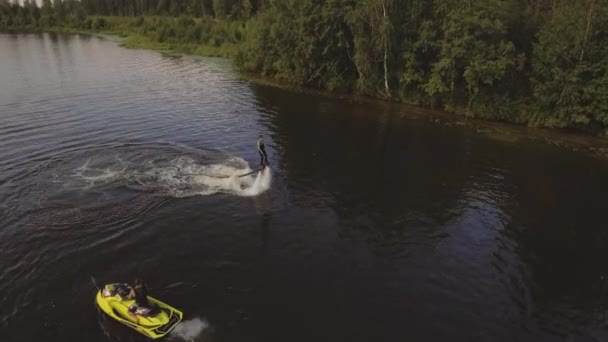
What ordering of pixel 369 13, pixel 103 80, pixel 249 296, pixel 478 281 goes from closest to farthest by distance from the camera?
pixel 249 296, pixel 478 281, pixel 369 13, pixel 103 80

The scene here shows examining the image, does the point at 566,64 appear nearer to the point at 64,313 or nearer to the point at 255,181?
the point at 255,181

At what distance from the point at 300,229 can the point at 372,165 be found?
44.5 feet

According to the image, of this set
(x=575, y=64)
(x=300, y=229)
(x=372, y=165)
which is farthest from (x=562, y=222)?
(x=575, y=64)

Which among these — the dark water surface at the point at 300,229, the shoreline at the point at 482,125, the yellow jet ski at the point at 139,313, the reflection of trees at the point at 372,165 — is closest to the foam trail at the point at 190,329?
the dark water surface at the point at 300,229

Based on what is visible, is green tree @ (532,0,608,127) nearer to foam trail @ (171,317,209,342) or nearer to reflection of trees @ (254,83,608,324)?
reflection of trees @ (254,83,608,324)

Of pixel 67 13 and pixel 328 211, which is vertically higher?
pixel 67 13

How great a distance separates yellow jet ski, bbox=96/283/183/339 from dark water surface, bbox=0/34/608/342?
67 centimetres

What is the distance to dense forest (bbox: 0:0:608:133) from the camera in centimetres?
4681

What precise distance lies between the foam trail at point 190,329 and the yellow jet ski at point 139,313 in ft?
1.07

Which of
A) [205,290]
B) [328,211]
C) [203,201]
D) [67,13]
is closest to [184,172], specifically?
[203,201]

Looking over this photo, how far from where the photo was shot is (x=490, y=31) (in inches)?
1976

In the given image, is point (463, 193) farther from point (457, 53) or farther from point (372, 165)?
point (457, 53)

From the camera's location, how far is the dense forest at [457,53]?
46812 mm

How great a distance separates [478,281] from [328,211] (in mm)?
10806
